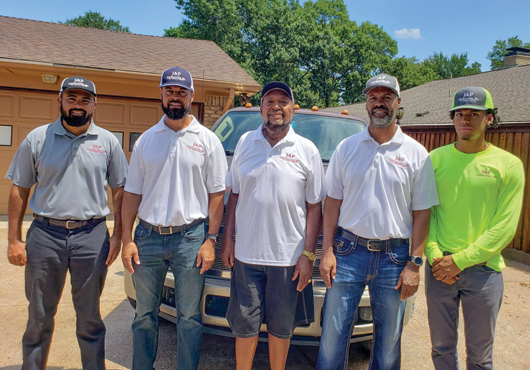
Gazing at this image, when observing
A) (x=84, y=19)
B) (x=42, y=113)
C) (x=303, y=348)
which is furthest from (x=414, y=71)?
(x=303, y=348)

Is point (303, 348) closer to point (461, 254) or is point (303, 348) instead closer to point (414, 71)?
point (461, 254)

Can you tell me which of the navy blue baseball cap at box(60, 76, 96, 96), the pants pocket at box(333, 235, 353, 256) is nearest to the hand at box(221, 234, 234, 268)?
the pants pocket at box(333, 235, 353, 256)

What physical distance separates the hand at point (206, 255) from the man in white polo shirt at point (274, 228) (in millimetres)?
166

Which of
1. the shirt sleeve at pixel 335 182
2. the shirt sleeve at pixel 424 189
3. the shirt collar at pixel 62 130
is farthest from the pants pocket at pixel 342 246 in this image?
the shirt collar at pixel 62 130

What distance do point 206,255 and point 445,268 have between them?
55.9 inches

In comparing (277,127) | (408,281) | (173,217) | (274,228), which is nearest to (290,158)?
(277,127)

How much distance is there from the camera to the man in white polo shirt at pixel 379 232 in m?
2.40

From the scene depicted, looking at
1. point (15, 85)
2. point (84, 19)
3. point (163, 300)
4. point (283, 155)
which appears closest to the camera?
point (283, 155)

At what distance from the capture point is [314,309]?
2.76 meters

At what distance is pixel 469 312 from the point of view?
95.0 inches

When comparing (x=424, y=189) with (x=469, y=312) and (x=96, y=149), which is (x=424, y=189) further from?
(x=96, y=149)

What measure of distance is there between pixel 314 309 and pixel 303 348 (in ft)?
3.14

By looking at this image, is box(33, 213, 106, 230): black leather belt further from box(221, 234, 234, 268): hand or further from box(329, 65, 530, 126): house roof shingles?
box(329, 65, 530, 126): house roof shingles

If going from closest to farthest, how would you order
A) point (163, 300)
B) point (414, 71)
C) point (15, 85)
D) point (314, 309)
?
point (314, 309) < point (163, 300) < point (15, 85) < point (414, 71)
